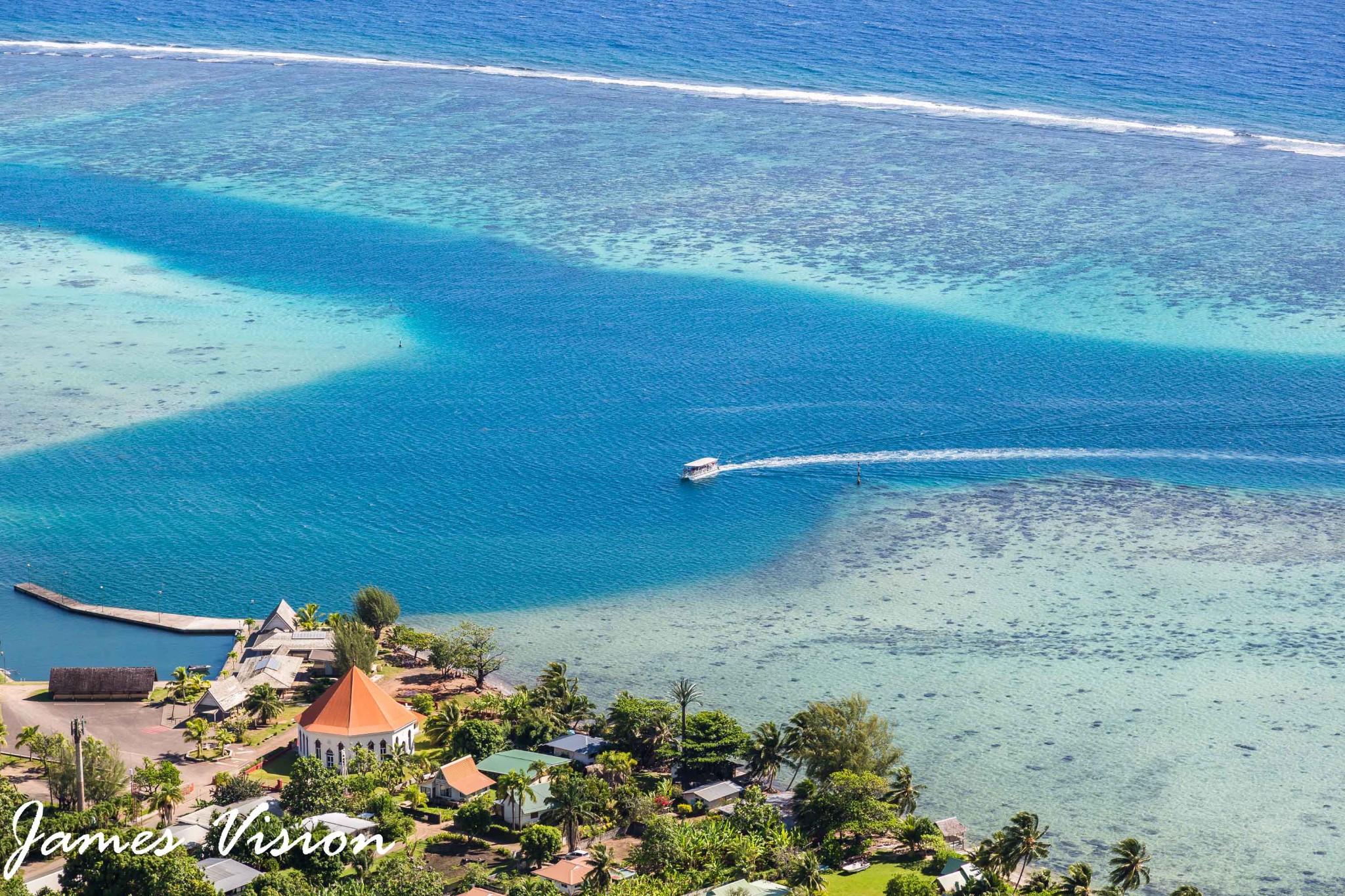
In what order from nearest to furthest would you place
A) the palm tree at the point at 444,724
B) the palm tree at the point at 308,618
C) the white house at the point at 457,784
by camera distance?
the white house at the point at 457,784 → the palm tree at the point at 444,724 → the palm tree at the point at 308,618

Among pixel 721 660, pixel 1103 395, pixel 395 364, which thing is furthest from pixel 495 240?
pixel 721 660

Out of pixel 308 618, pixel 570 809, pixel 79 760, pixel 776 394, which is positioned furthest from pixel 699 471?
pixel 79 760

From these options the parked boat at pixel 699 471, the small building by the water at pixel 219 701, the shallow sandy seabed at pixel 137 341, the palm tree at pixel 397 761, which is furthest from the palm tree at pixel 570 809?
the shallow sandy seabed at pixel 137 341

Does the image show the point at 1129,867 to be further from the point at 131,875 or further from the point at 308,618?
the point at 308,618

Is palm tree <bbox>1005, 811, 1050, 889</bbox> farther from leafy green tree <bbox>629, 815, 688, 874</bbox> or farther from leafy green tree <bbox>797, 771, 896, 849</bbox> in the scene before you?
leafy green tree <bbox>629, 815, 688, 874</bbox>

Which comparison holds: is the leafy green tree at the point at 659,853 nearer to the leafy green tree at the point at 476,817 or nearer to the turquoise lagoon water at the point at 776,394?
the leafy green tree at the point at 476,817

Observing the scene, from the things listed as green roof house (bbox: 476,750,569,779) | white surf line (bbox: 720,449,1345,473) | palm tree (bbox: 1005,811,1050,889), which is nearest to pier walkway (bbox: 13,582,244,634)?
green roof house (bbox: 476,750,569,779)
